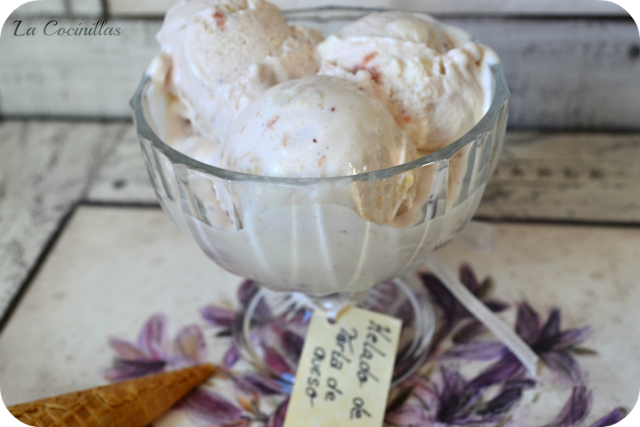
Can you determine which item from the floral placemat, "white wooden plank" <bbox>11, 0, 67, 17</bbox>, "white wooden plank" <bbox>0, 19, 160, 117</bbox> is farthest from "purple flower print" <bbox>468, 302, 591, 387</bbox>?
"white wooden plank" <bbox>11, 0, 67, 17</bbox>

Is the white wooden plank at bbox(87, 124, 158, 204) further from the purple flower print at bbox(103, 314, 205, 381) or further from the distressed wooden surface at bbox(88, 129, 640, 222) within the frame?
the purple flower print at bbox(103, 314, 205, 381)

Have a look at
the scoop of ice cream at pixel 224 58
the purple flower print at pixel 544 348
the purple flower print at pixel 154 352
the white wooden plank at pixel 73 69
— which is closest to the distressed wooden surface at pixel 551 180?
the white wooden plank at pixel 73 69

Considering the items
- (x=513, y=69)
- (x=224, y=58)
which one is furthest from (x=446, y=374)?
(x=513, y=69)

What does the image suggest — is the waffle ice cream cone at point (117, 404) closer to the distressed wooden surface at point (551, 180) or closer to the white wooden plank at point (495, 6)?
the distressed wooden surface at point (551, 180)

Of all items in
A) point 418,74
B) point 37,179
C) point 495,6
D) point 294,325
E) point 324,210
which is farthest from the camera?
point 37,179

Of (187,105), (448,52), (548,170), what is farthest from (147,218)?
(548,170)

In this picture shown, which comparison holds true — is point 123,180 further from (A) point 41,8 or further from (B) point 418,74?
(B) point 418,74
